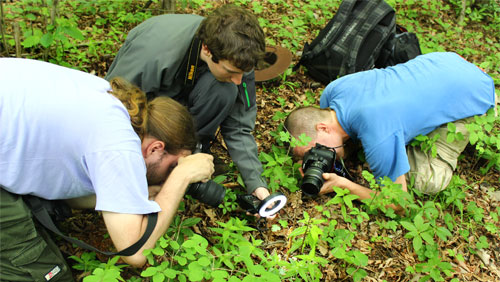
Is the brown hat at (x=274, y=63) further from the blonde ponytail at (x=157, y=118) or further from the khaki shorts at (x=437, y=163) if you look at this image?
the blonde ponytail at (x=157, y=118)

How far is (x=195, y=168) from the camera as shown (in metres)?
→ 2.16

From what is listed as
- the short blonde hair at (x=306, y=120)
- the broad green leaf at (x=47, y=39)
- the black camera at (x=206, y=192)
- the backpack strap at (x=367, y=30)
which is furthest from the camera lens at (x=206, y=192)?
the backpack strap at (x=367, y=30)

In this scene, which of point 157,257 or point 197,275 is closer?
point 197,275

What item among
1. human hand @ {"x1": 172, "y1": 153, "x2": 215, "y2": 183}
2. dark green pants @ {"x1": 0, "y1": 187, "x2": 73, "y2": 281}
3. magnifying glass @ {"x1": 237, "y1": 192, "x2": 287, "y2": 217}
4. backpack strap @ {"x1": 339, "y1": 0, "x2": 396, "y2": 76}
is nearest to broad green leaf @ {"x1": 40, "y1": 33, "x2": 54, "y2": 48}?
dark green pants @ {"x1": 0, "y1": 187, "x2": 73, "y2": 281}

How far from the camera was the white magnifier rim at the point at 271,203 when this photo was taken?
2359mm

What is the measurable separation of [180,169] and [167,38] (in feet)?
3.31

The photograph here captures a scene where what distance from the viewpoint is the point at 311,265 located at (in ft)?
6.86

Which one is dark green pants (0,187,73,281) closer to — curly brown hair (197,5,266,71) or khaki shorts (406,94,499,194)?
curly brown hair (197,5,266,71)

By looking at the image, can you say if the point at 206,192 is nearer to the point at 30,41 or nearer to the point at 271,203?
the point at 271,203

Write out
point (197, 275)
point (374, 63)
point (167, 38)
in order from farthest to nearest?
1. point (374, 63)
2. point (167, 38)
3. point (197, 275)

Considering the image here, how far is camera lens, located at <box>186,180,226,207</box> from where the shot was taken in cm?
221

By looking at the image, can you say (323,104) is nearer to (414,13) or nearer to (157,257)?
(157,257)

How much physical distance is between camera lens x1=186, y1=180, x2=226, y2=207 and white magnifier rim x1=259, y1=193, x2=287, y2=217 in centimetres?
29

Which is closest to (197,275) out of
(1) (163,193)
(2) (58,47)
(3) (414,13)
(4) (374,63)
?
(1) (163,193)
